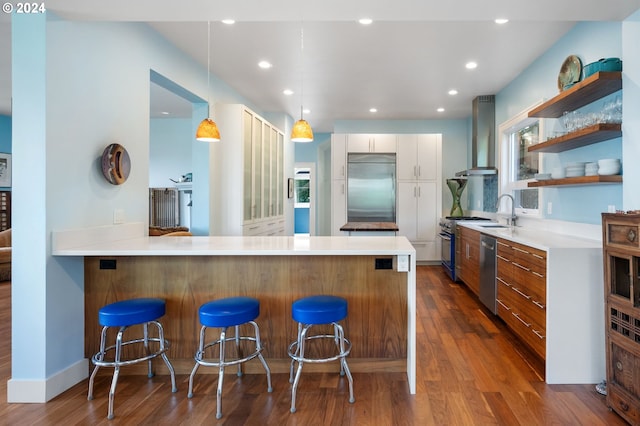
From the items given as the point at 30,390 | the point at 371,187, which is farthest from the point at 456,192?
the point at 30,390

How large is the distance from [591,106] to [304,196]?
748 cm

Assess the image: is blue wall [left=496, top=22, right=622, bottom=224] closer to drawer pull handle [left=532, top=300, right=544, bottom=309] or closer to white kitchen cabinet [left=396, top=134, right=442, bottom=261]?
drawer pull handle [left=532, top=300, right=544, bottom=309]

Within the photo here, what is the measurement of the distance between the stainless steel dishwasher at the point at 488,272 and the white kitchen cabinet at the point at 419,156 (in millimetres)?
2732

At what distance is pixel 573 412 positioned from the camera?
211 cm

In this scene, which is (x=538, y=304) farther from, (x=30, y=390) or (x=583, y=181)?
(x=30, y=390)

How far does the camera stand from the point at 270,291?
259 cm

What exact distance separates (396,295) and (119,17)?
263cm

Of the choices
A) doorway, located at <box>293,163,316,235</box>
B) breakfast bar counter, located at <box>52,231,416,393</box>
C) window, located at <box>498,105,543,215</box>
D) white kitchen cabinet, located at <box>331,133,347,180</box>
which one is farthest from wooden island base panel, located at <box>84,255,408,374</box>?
doorway, located at <box>293,163,316,235</box>

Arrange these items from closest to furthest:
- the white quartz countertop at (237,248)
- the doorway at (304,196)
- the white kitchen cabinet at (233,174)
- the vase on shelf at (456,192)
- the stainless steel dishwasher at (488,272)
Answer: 1. the white quartz countertop at (237,248)
2. the stainless steel dishwasher at (488,272)
3. the white kitchen cabinet at (233,174)
4. the vase on shelf at (456,192)
5. the doorway at (304,196)

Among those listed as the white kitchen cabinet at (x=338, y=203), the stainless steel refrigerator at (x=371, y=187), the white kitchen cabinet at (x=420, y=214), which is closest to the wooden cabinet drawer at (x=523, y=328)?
the white kitchen cabinet at (x=420, y=214)

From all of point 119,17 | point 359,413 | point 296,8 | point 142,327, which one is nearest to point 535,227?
point 359,413

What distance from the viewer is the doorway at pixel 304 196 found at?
8719 millimetres

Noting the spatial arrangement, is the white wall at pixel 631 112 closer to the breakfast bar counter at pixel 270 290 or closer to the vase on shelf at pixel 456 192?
the breakfast bar counter at pixel 270 290

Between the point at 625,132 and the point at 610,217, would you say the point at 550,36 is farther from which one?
the point at 610,217
